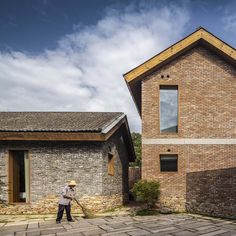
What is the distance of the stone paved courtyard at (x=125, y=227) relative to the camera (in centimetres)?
741

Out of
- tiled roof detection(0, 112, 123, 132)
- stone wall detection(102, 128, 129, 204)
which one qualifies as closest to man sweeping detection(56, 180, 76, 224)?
stone wall detection(102, 128, 129, 204)

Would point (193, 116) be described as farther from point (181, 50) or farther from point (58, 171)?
point (58, 171)

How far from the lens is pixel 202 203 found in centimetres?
1122

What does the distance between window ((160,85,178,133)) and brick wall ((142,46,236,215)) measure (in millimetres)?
246

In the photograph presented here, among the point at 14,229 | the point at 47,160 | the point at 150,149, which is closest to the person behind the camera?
the point at 14,229

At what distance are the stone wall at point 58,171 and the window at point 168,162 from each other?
2.77 metres

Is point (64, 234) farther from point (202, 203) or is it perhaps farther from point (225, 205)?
point (225, 205)

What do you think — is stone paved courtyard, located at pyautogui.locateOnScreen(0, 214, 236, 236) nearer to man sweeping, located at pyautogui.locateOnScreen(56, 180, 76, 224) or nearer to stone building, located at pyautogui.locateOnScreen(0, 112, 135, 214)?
man sweeping, located at pyautogui.locateOnScreen(56, 180, 76, 224)

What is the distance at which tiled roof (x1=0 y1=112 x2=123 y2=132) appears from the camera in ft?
35.6

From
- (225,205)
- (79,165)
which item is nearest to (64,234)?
(79,165)

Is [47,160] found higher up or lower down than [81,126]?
lower down

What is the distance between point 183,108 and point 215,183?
3.59 metres

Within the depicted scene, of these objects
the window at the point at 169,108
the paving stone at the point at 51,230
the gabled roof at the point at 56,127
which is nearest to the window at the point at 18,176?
the gabled roof at the point at 56,127

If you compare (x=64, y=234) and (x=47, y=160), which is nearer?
(x=64, y=234)
